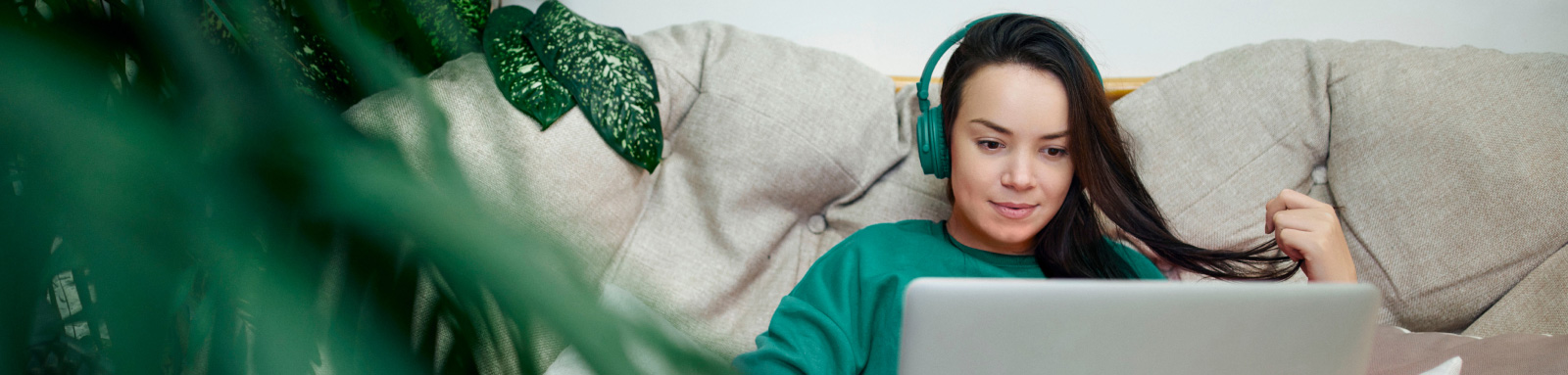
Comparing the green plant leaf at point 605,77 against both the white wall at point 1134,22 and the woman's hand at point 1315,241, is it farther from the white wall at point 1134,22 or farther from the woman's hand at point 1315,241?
the woman's hand at point 1315,241

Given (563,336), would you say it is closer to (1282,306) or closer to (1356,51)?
(1282,306)

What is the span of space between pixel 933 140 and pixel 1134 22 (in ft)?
2.40

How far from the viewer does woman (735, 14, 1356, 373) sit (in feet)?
2.93

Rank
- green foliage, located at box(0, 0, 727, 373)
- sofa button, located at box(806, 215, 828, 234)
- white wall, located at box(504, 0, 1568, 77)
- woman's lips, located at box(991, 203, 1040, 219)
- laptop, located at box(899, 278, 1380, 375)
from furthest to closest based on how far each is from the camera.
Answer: white wall, located at box(504, 0, 1568, 77)
sofa button, located at box(806, 215, 828, 234)
woman's lips, located at box(991, 203, 1040, 219)
laptop, located at box(899, 278, 1380, 375)
green foliage, located at box(0, 0, 727, 373)

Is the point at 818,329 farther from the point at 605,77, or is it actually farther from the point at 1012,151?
the point at 605,77

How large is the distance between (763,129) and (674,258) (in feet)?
0.74

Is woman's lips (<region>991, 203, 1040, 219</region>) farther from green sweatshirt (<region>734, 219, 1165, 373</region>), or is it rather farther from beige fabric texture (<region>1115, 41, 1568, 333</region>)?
beige fabric texture (<region>1115, 41, 1568, 333</region>)

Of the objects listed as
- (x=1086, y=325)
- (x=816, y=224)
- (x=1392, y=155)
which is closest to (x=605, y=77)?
(x=816, y=224)

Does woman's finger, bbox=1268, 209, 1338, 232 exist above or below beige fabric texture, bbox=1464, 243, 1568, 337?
above

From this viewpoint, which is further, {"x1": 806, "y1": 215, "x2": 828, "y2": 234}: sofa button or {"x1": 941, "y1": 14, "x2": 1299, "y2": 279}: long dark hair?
{"x1": 806, "y1": 215, "x2": 828, "y2": 234}: sofa button

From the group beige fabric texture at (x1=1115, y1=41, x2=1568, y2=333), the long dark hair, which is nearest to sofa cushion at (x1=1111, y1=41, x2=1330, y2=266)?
beige fabric texture at (x1=1115, y1=41, x2=1568, y2=333)

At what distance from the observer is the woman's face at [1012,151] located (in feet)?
3.02

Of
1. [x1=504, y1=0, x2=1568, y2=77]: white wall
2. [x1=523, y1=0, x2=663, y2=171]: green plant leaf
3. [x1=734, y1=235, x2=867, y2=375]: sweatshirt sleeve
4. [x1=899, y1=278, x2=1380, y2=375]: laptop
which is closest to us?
[x1=899, y1=278, x2=1380, y2=375]: laptop

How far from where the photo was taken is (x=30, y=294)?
85 mm
